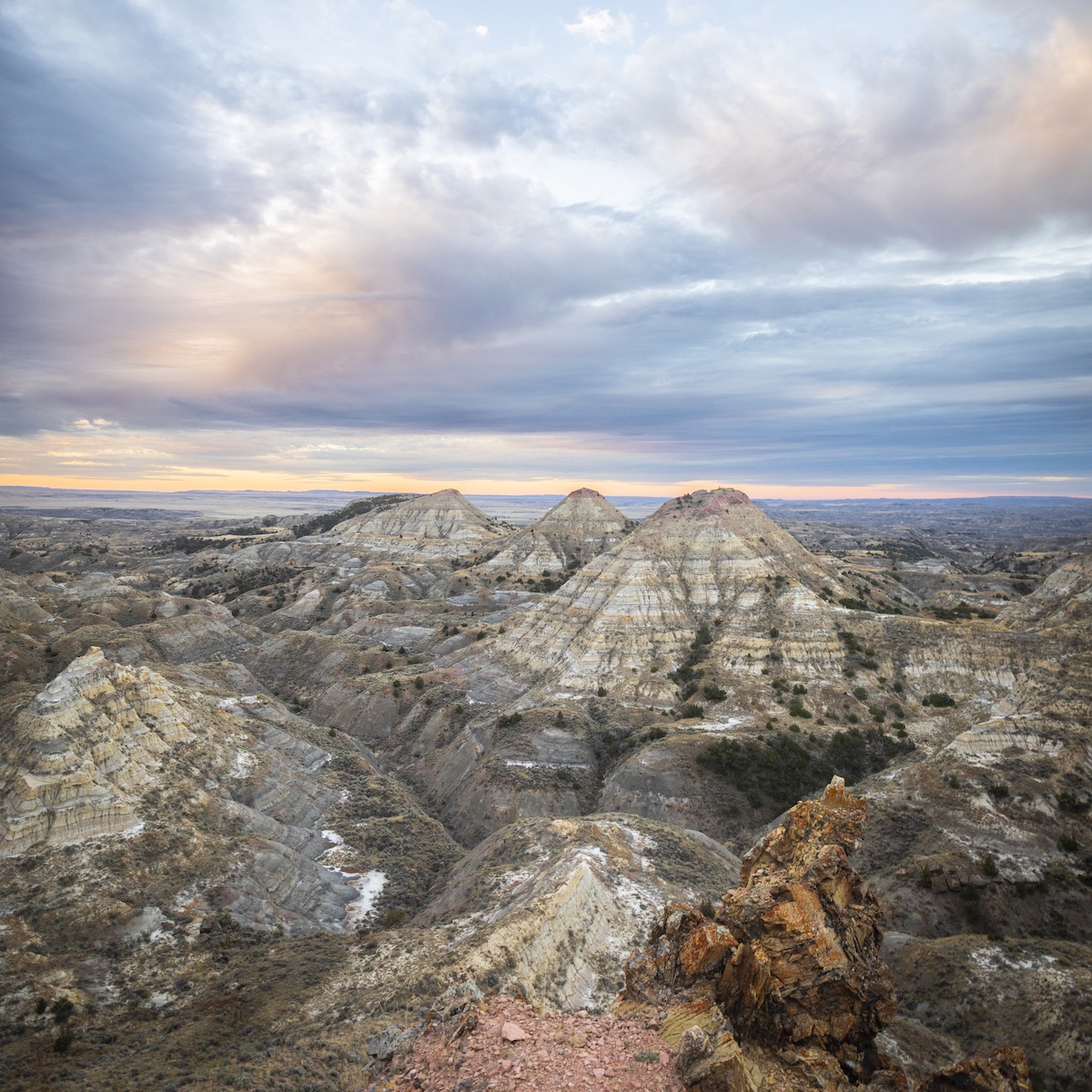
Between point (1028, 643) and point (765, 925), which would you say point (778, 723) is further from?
point (765, 925)

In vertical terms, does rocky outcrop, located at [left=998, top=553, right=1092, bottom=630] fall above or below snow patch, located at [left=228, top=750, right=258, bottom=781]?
above

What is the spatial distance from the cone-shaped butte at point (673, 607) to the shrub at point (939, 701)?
1006cm

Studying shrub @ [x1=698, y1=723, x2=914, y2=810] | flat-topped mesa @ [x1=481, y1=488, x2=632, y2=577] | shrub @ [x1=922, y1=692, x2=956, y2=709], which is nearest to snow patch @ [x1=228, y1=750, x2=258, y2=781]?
shrub @ [x1=698, y1=723, x2=914, y2=810]

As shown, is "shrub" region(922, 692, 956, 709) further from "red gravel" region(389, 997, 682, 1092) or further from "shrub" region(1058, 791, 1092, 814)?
"red gravel" region(389, 997, 682, 1092)

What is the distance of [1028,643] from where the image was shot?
209ft

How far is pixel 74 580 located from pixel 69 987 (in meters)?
119

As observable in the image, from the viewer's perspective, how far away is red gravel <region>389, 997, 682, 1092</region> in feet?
48.9

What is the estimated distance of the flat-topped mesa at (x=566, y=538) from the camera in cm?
14462

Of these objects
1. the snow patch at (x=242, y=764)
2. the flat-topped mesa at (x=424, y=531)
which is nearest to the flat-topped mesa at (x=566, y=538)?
the flat-topped mesa at (x=424, y=531)

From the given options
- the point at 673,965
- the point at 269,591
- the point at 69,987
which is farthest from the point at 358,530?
the point at 673,965

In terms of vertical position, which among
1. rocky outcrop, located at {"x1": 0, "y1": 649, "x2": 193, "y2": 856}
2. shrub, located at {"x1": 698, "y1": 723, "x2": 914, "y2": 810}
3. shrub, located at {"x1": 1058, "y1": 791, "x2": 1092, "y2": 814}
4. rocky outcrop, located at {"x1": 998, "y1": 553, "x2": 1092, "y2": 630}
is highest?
rocky outcrop, located at {"x1": 998, "y1": 553, "x2": 1092, "y2": 630}

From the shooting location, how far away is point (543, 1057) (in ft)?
52.2

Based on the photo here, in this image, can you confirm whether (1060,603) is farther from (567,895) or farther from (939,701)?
(567,895)

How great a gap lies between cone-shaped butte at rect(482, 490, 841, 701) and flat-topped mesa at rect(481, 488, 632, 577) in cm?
4997
